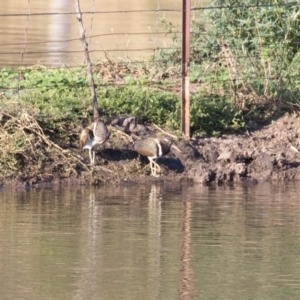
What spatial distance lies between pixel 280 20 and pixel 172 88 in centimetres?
180

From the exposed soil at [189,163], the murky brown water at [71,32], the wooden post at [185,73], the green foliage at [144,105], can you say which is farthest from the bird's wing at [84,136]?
the murky brown water at [71,32]

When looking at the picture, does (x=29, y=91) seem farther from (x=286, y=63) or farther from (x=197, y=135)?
(x=286, y=63)

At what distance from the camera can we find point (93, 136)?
11492mm

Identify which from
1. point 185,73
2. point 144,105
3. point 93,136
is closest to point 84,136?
point 93,136

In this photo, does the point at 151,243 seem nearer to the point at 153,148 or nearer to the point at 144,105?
the point at 153,148

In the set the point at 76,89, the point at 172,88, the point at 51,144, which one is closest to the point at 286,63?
the point at 172,88

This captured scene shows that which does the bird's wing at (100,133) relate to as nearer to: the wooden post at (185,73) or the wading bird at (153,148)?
the wading bird at (153,148)

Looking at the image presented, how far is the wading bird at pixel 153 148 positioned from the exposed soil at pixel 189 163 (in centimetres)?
12

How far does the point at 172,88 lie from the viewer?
13781 mm

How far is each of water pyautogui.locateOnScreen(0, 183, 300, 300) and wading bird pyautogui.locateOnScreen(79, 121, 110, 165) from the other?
546mm

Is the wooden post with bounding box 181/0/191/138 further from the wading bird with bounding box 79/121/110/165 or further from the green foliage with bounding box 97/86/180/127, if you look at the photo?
the wading bird with bounding box 79/121/110/165

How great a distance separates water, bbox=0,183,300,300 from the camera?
24.6ft

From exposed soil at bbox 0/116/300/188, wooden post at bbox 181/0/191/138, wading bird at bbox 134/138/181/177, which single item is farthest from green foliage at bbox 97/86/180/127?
wading bird at bbox 134/138/181/177

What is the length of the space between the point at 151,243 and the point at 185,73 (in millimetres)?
4234
